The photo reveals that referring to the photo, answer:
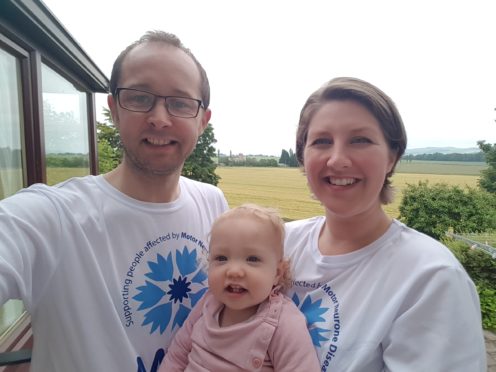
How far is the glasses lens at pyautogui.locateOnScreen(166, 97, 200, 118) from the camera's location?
5.28 feet

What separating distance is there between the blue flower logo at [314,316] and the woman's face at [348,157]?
0.39 metres

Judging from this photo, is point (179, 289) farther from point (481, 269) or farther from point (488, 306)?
point (481, 269)

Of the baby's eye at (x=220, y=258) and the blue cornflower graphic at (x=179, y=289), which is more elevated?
the baby's eye at (x=220, y=258)

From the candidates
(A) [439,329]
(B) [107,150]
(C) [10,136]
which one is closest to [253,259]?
(A) [439,329]

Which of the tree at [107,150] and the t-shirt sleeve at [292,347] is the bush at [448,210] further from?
the t-shirt sleeve at [292,347]

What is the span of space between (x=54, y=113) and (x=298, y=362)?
14.5ft

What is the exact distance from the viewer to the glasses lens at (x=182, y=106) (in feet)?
5.28

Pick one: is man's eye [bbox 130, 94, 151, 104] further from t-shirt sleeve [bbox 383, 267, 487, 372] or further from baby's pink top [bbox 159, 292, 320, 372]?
t-shirt sleeve [bbox 383, 267, 487, 372]

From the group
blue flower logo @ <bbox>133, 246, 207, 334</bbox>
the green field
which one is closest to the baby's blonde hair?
blue flower logo @ <bbox>133, 246, 207, 334</bbox>

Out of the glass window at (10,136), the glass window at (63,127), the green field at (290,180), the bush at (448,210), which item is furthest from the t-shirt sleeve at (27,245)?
the bush at (448,210)

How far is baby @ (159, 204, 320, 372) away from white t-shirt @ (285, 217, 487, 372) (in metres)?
0.10

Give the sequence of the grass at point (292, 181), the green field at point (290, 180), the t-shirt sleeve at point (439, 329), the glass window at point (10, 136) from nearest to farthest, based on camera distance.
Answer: the t-shirt sleeve at point (439, 329), the glass window at point (10, 136), the grass at point (292, 181), the green field at point (290, 180)

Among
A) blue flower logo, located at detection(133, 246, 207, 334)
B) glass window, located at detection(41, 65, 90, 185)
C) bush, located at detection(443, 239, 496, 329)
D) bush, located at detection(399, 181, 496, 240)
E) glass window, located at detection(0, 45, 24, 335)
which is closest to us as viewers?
blue flower logo, located at detection(133, 246, 207, 334)

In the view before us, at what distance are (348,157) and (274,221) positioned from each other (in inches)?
17.6
